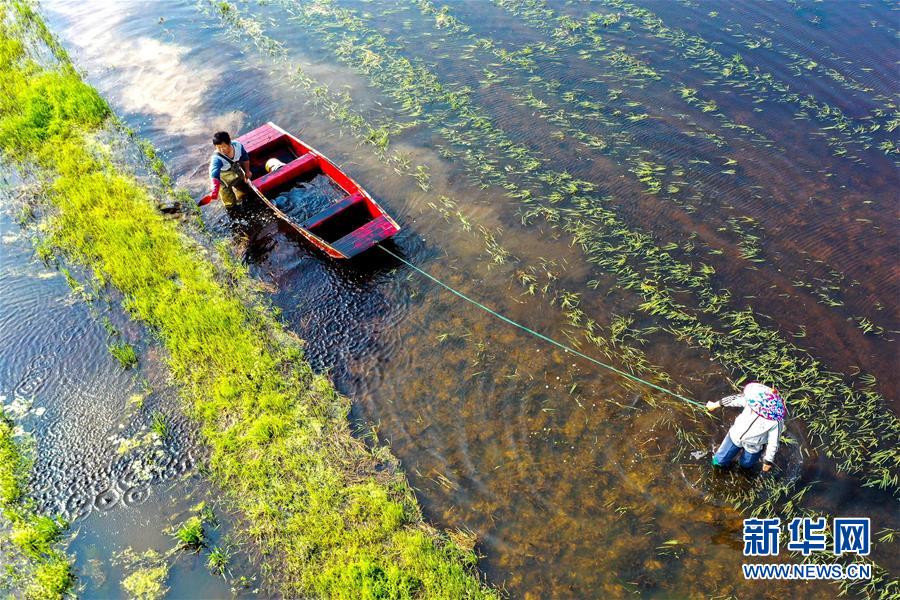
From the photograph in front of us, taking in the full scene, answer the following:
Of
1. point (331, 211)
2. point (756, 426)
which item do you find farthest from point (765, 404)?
point (331, 211)

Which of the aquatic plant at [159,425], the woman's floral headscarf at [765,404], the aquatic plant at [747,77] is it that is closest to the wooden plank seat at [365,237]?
the aquatic plant at [159,425]

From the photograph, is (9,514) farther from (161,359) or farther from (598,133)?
(598,133)

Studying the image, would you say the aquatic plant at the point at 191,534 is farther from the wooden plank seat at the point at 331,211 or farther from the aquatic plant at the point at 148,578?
the wooden plank seat at the point at 331,211

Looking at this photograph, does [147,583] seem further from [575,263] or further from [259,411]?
[575,263]

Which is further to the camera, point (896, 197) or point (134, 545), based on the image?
point (896, 197)

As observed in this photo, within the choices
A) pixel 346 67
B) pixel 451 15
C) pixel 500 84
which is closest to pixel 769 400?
pixel 500 84

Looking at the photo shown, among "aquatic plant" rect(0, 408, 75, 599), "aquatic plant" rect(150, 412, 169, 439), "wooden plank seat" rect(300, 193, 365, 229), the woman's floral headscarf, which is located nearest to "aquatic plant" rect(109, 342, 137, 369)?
"aquatic plant" rect(150, 412, 169, 439)

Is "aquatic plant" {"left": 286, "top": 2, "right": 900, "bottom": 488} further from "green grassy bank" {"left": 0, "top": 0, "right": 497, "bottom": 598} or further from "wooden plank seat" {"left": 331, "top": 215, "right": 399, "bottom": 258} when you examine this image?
"green grassy bank" {"left": 0, "top": 0, "right": 497, "bottom": 598}

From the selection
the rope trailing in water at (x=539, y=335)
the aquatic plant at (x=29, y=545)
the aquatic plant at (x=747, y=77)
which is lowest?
the aquatic plant at (x=29, y=545)
